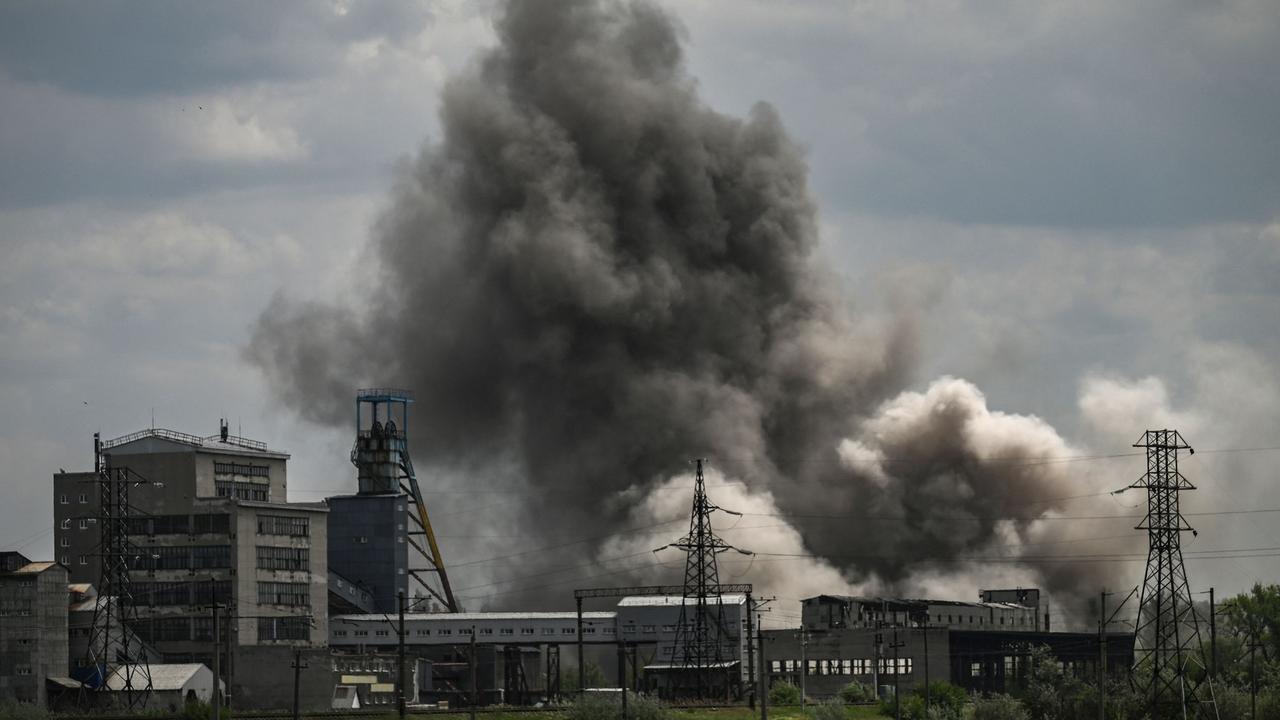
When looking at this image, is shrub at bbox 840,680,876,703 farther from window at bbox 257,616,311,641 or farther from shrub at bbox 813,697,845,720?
window at bbox 257,616,311,641

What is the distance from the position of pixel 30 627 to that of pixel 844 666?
44431mm

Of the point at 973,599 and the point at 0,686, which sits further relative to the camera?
the point at 973,599

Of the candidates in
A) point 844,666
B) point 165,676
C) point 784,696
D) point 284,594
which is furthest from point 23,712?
point 844,666

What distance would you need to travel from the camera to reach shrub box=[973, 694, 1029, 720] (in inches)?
3199

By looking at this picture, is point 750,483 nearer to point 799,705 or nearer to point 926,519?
point 926,519

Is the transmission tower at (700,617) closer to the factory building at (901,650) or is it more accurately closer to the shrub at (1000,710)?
the factory building at (901,650)

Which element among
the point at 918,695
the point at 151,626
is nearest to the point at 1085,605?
the point at 918,695

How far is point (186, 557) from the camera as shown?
105m

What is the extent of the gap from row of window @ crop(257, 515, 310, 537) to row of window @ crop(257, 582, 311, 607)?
114 inches

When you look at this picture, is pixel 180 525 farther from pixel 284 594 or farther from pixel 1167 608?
pixel 1167 608

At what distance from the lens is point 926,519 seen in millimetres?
132875

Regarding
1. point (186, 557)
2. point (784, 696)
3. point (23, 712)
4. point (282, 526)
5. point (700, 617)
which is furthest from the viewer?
point (282, 526)

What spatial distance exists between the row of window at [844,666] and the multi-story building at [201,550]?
1023 inches

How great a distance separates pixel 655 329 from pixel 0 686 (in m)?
57.8
